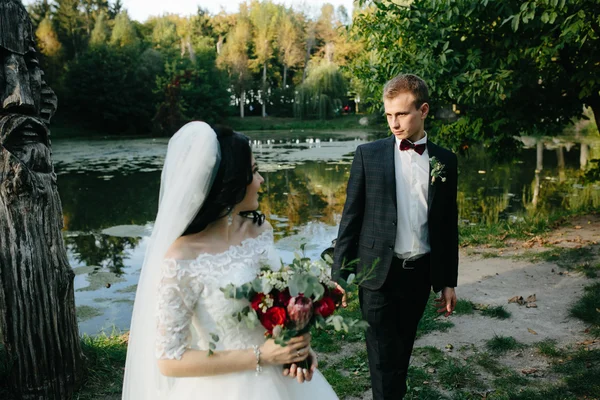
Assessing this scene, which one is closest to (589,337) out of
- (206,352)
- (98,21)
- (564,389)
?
(564,389)

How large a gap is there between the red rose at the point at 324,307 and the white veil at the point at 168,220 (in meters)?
0.63

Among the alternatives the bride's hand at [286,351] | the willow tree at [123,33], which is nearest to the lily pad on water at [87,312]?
the bride's hand at [286,351]

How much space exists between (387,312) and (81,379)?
8.12ft

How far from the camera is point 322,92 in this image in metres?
47.9

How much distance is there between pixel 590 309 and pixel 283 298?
15.5 ft

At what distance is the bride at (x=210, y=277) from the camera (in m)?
2.01

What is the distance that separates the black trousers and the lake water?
72 cm

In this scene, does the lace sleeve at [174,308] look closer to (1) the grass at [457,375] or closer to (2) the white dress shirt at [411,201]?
(2) the white dress shirt at [411,201]

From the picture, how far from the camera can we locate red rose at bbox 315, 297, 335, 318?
1.99 metres

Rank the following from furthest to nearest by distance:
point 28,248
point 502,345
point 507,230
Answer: point 507,230
point 502,345
point 28,248

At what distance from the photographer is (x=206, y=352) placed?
2.04m

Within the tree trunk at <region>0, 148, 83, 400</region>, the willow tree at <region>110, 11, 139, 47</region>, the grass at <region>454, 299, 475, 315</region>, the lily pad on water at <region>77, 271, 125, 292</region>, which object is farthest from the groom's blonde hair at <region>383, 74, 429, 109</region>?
the willow tree at <region>110, 11, 139, 47</region>

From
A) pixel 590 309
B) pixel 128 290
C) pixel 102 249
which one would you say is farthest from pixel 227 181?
pixel 102 249

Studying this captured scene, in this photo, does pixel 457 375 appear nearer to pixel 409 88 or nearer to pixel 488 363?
pixel 488 363
